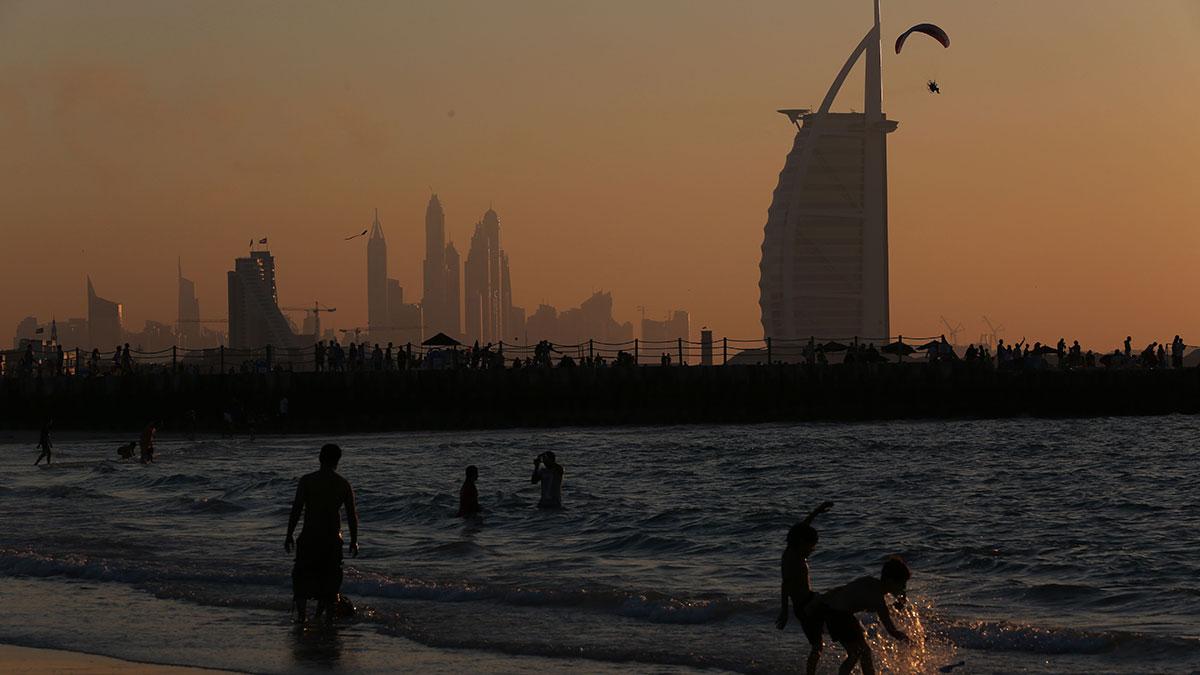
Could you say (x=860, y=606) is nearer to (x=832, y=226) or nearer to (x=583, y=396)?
(x=583, y=396)

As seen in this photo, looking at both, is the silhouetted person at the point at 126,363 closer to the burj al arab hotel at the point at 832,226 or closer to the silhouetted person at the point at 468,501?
the silhouetted person at the point at 468,501

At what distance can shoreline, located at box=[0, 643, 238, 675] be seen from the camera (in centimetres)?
1222

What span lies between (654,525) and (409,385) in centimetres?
2971

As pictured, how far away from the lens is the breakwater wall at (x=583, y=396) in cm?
5041

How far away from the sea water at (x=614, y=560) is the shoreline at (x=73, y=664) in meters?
0.26

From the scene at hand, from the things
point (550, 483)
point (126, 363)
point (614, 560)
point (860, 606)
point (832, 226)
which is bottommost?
point (614, 560)

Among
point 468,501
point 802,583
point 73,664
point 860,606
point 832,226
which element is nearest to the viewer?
point 860,606

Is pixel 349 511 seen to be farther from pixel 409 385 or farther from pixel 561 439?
pixel 409 385

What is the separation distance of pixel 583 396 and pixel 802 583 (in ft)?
137

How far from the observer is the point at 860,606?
10859mm

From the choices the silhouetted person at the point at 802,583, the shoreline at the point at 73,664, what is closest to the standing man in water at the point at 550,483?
the shoreline at the point at 73,664

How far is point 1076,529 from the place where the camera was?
880 inches

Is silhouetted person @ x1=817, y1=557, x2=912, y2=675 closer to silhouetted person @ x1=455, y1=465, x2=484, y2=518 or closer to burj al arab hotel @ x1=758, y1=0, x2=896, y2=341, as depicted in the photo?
silhouetted person @ x1=455, y1=465, x2=484, y2=518

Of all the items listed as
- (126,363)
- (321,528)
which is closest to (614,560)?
(321,528)
